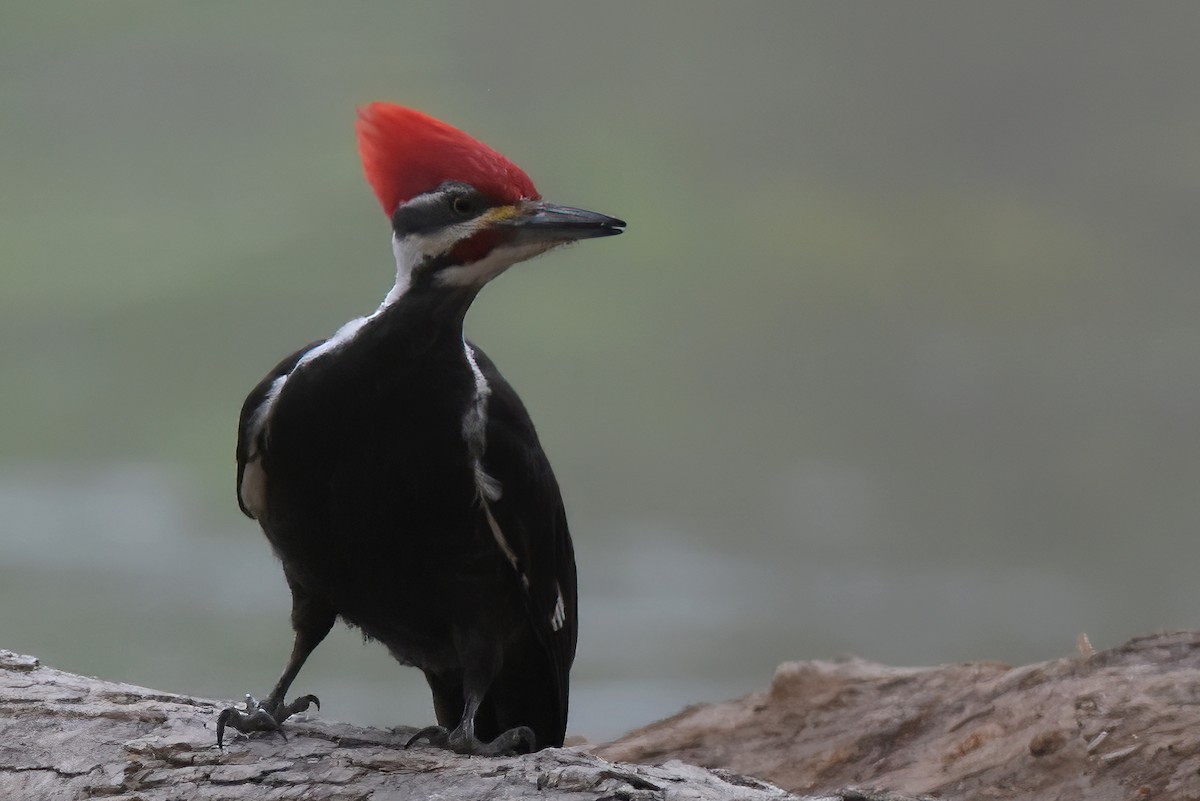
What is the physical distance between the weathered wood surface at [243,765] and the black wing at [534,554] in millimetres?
337

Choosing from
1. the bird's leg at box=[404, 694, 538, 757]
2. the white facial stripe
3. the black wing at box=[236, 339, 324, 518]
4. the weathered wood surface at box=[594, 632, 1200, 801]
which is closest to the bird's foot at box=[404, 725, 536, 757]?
the bird's leg at box=[404, 694, 538, 757]


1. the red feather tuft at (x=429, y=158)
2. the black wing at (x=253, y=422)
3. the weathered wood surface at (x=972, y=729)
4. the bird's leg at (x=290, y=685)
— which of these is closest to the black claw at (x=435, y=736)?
the bird's leg at (x=290, y=685)

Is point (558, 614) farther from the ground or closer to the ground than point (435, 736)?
farther from the ground

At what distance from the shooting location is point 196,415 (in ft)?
15.0

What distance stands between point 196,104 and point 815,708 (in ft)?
9.18

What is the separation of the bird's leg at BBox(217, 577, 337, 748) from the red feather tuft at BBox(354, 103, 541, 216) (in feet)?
2.51

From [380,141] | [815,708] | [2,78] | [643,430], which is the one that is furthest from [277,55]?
[815,708]

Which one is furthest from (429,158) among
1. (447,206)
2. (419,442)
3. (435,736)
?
(435,736)

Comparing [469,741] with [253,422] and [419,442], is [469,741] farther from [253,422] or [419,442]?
[253,422]

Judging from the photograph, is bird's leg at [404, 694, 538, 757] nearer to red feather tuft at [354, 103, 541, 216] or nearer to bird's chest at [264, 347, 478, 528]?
bird's chest at [264, 347, 478, 528]

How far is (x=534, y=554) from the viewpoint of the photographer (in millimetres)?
2443

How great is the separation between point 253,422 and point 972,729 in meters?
1.69

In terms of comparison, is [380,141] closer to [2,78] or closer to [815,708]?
[815,708]

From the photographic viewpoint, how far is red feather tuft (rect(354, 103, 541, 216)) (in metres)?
2.25
